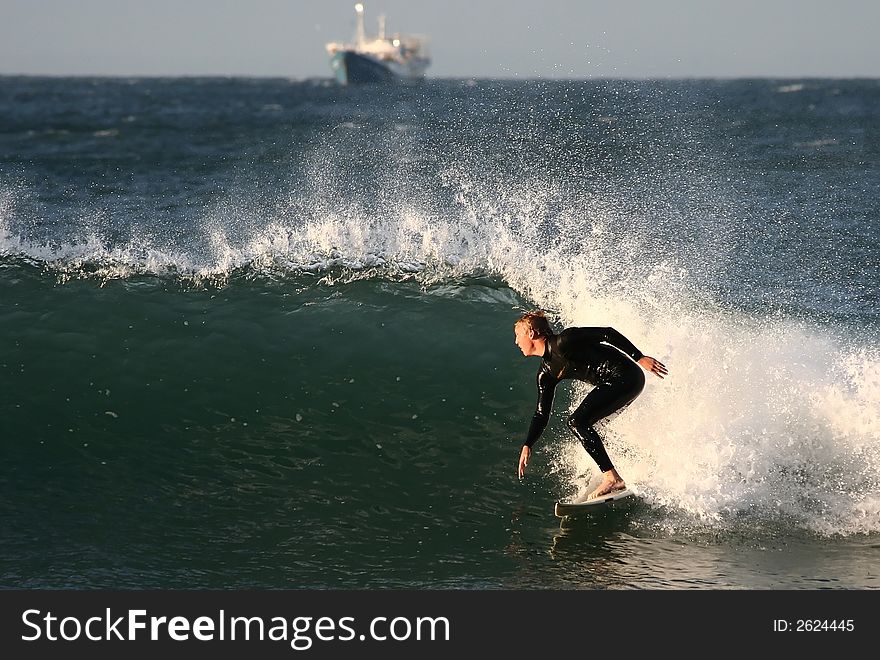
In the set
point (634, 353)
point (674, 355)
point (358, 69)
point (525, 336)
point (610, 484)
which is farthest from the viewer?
point (358, 69)

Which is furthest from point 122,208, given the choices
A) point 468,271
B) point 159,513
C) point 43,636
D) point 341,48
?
point 341,48

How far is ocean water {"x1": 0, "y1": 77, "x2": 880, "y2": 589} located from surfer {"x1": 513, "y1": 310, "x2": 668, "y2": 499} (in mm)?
548

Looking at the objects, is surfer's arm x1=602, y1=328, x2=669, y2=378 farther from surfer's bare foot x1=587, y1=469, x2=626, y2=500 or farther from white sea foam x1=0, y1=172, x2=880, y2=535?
white sea foam x1=0, y1=172, x2=880, y2=535

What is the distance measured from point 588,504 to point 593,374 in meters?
0.88

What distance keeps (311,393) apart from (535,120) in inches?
933

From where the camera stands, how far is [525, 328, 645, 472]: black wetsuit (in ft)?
21.4

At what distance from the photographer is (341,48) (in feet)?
332

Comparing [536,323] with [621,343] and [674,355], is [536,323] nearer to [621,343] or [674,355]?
[621,343]

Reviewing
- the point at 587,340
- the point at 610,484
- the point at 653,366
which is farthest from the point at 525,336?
the point at 610,484

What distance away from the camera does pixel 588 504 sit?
6.66 meters

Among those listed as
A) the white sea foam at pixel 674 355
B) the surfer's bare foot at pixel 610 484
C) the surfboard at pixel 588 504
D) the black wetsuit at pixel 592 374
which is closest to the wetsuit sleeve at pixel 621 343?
the black wetsuit at pixel 592 374

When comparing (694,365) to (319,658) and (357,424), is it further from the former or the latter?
(319,658)

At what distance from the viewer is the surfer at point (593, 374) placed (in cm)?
650

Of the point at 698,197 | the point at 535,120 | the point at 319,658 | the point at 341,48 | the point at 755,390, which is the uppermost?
the point at 341,48
